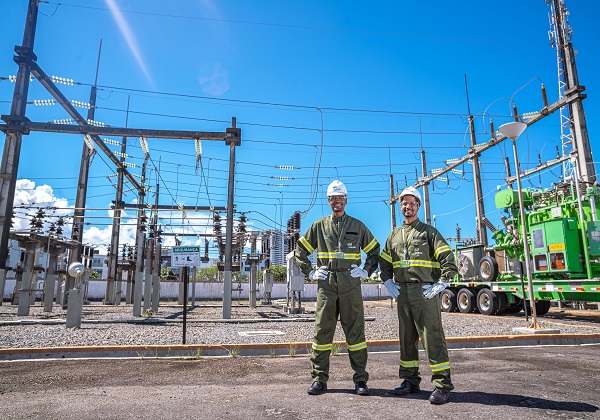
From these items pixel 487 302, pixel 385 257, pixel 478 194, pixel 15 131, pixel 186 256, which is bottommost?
pixel 487 302

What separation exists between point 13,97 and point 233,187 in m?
7.71

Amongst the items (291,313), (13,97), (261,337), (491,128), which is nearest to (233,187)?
(291,313)

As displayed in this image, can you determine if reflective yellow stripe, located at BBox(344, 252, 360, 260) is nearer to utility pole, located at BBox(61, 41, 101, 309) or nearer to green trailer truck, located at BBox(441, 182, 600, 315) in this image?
green trailer truck, located at BBox(441, 182, 600, 315)

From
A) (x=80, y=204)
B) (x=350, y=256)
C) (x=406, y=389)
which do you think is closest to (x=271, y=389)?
(x=406, y=389)

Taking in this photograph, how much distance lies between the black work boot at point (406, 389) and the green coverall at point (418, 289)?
4cm

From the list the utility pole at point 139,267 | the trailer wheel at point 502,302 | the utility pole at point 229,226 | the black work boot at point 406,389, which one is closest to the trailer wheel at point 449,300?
the trailer wheel at point 502,302

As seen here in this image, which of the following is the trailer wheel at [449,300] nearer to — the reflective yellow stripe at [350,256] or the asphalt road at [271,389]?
the asphalt road at [271,389]

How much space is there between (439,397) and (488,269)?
555 inches

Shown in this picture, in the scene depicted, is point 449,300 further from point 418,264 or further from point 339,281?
point 339,281

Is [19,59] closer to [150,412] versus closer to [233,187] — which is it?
[233,187]

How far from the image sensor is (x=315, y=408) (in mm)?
3803

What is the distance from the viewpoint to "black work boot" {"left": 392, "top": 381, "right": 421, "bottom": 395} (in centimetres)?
432

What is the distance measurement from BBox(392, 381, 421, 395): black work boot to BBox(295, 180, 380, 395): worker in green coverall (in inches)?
12.6

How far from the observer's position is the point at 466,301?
17906 mm
